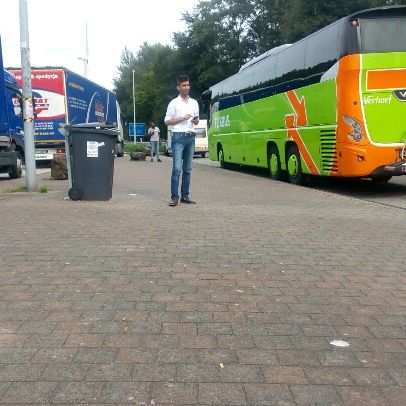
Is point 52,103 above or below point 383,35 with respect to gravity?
below

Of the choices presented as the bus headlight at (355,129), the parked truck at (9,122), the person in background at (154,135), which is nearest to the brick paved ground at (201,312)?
the bus headlight at (355,129)

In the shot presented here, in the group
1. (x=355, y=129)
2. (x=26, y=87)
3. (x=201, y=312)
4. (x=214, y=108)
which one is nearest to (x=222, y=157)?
(x=214, y=108)

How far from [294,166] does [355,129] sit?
3341 mm

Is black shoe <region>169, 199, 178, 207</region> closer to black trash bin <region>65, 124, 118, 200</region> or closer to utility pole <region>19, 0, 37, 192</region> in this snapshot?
black trash bin <region>65, 124, 118, 200</region>

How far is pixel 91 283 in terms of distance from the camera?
475cm

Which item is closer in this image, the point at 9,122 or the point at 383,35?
the point at 383,35

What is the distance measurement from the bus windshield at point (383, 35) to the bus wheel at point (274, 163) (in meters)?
5.07

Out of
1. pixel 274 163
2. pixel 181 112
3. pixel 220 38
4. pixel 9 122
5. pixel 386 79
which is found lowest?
pixel 274 163

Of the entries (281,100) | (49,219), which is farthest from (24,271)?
(281,100)

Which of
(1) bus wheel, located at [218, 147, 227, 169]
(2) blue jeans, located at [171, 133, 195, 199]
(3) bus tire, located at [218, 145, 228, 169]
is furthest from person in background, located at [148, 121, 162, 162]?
(2) blue jeans, located at [171, 133, 195, 199]

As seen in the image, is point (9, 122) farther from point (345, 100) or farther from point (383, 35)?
point (383, 35)

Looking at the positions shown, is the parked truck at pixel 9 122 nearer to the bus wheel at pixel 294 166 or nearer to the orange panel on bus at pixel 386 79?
the bus wheel at pixel 294 166

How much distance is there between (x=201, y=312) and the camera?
159 inches

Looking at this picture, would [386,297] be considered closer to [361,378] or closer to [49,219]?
[361,378]
